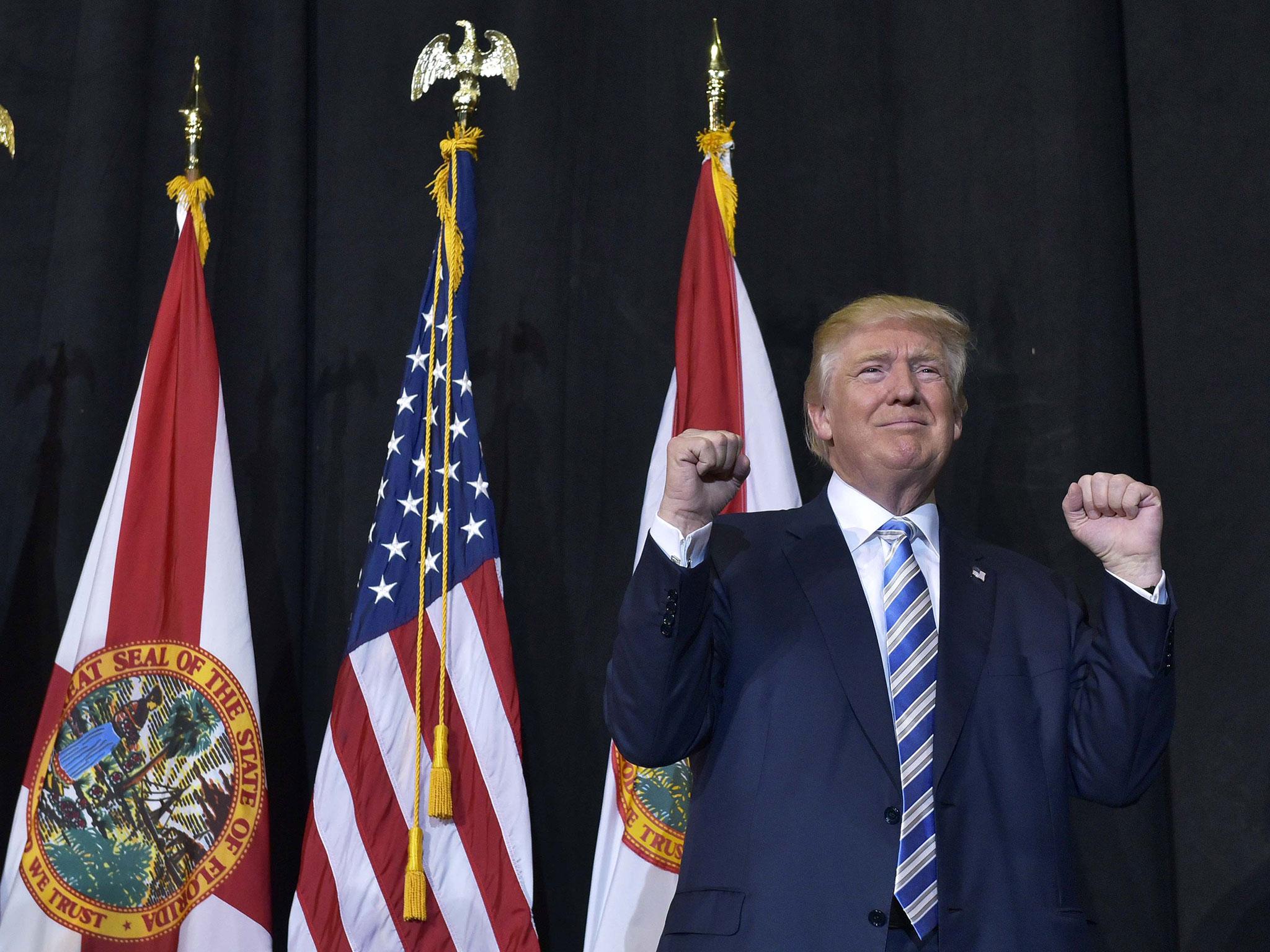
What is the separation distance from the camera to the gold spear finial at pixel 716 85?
279cm

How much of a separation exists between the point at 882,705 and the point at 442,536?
3.89ft

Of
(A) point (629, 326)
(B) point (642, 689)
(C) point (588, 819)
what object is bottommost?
(C) point (588, 819)

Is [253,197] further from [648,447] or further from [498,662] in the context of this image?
[498,662]

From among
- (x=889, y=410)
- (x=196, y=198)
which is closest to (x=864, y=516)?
(x=889, y=410)

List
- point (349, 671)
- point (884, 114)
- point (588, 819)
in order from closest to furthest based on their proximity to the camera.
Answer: point (349, 671) < point (588, 819) < point (884, 114)

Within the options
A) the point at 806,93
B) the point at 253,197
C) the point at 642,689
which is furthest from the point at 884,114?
the point at 642,689

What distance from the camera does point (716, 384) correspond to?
9.02 feet

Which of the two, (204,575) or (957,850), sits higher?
(204,575)

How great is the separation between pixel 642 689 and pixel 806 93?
1946mm

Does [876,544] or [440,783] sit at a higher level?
[876,544]

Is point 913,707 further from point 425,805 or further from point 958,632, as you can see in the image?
point 425,805

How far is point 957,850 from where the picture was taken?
1.71 metres

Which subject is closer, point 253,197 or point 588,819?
point 588,819

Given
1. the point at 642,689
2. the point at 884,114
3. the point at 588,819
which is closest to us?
the point at 642,689
